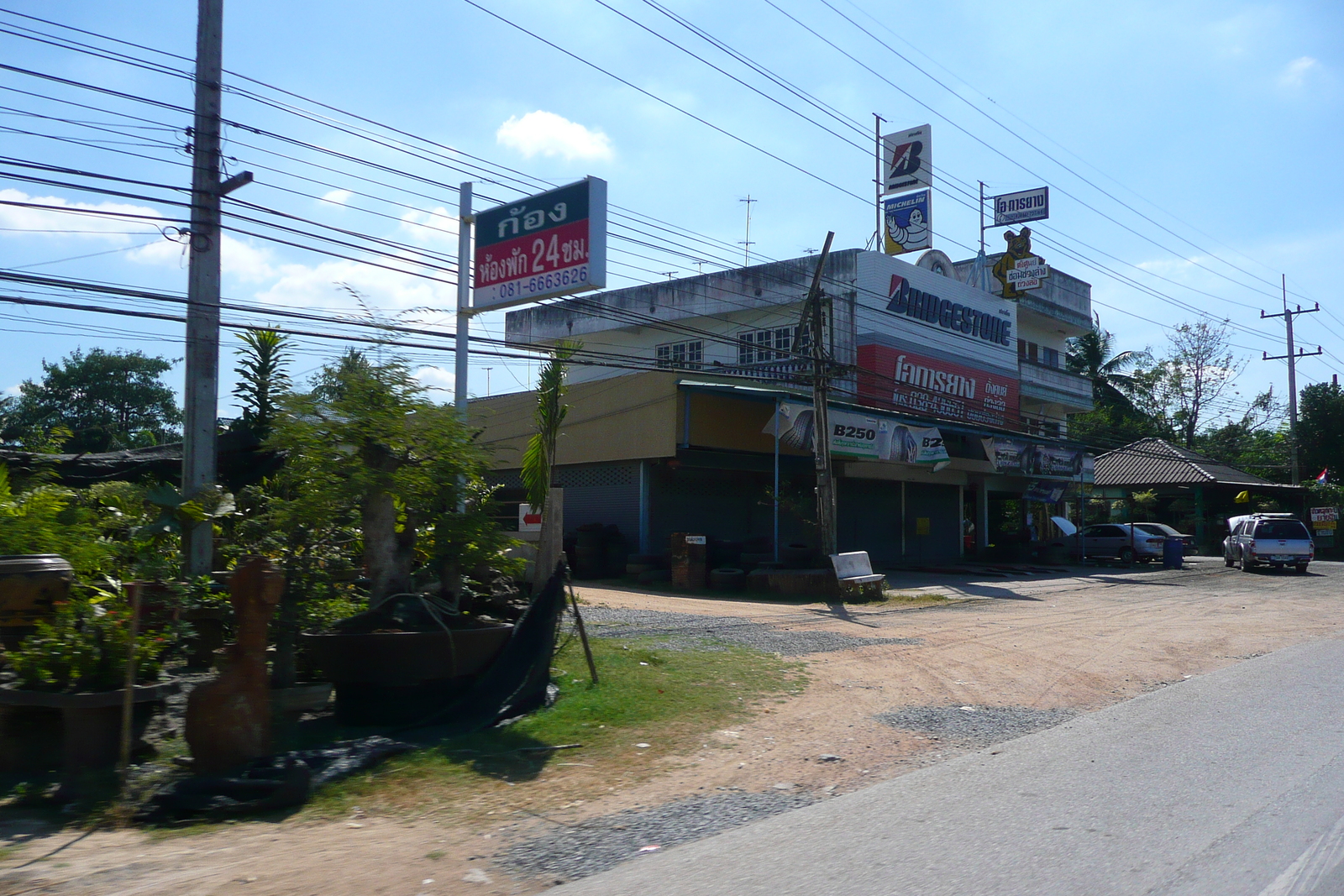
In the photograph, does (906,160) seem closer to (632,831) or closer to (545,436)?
(545,436)

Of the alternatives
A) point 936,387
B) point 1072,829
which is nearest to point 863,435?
point 936,387

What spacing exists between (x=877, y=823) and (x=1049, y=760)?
2.15 meters

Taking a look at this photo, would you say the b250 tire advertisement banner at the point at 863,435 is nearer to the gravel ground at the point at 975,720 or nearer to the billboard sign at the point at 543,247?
the billboard sign at the point at 543,247

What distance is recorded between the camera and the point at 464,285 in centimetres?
1605

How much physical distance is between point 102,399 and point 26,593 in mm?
47917

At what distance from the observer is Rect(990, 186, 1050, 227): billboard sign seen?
41.1 metres

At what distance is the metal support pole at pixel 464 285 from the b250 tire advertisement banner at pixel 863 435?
919 cm

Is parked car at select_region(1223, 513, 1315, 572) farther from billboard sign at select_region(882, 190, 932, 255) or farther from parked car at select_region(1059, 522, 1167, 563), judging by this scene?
billboard sign at select_region(882, 190, 932, 255)

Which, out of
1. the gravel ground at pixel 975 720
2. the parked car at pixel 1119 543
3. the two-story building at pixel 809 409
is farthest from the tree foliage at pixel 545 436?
the parked car at pixel 1119 543

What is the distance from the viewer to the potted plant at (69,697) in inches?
232

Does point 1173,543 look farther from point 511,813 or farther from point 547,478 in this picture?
point 511,813

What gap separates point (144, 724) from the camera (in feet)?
20.8

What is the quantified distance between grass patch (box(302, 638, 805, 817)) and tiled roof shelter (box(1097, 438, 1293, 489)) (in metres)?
37.6

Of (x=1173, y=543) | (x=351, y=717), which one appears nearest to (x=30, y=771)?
(x=351, y=717)
